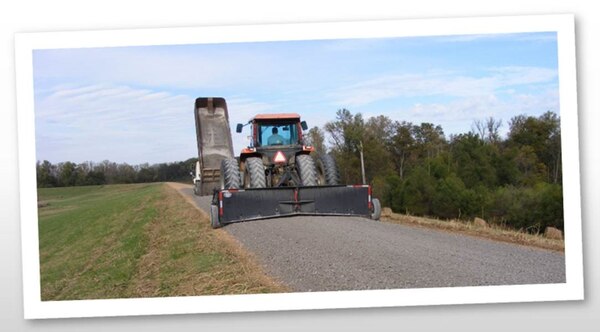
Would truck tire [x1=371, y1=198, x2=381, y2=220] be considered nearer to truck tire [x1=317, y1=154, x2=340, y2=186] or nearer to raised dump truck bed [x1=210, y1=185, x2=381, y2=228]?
raised dump truck bed [x1=210, y1=185, x2=381, y2=228]

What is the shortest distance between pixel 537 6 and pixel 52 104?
5.10 m

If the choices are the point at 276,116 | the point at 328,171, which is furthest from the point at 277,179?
the point at 276,116

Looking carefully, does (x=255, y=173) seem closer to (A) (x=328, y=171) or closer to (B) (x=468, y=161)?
(A) (x=328, y=171)

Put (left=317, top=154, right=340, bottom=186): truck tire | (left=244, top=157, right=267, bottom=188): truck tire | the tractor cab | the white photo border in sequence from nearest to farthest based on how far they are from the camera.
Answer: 1. the white photo border
2. (left=244, top=157, right=267, bottom=188): truck tire
3. the tractor cab
4. (left=317, top=154, right=340, bottom=186): truck tire

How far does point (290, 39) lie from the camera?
7.34 m

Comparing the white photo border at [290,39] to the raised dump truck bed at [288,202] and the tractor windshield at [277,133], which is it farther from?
the tractor windshield at [277,133]

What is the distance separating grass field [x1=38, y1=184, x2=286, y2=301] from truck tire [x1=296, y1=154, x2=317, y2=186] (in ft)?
4.39

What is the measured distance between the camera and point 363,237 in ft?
27.6

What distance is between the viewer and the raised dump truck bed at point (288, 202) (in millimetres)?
8617

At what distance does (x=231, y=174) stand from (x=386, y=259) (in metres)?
3.04

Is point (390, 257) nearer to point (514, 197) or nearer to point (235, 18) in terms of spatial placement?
point (235, 18)

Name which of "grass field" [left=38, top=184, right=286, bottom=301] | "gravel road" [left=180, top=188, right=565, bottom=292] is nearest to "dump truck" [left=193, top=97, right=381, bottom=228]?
"gravel road" [left=180, top=188, right=565, bottom=292]

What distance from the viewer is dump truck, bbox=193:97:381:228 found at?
8.63m

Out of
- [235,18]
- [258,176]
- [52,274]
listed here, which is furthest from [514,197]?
[52,274]
